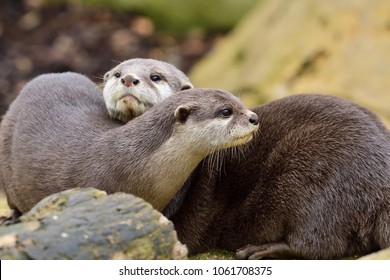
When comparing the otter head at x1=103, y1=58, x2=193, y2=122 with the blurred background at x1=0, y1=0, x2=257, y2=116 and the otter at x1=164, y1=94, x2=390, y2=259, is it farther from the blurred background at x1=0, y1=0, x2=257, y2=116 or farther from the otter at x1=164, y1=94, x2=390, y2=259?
the blurred background at x1=0, y1=0, x2=257, y2=116

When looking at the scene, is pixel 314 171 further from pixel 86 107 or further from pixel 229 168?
pixel 86 107

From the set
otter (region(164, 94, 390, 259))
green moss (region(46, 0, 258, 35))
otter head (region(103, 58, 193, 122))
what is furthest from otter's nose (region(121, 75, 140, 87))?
green moss (region(46, 0, 258, 35))

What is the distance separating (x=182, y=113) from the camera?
3760 mm

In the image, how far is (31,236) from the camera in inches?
122

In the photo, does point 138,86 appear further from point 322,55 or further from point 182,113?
point 322,55

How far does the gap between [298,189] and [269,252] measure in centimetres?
31

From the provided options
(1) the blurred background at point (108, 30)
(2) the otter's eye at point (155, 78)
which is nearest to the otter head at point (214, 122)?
(2) the otter's eye at point (155, 78)

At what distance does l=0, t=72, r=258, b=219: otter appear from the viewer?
149 inches

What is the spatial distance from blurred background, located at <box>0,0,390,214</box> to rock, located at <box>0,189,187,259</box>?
3660 mm

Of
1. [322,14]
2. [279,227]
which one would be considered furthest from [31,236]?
[322,14]

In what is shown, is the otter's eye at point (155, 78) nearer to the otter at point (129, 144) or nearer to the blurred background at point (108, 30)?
the otter at point (129, 144)

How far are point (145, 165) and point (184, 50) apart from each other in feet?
22.4

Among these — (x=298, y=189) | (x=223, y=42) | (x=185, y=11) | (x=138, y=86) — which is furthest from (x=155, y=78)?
(x=185, y=11)

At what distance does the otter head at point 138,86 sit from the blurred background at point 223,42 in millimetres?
2502
